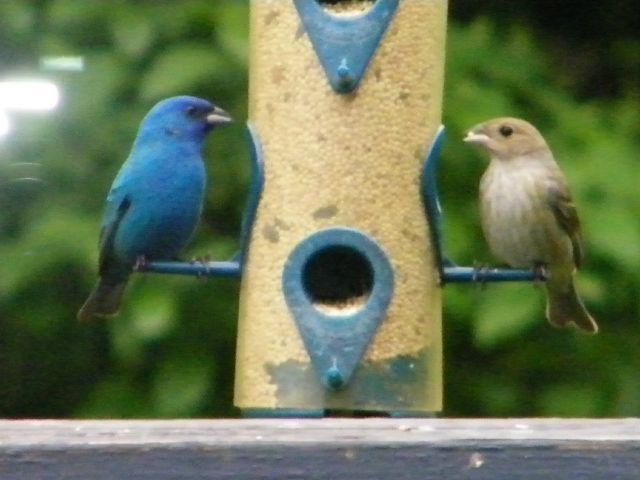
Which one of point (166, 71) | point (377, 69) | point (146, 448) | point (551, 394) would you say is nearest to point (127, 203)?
point (166, 71)

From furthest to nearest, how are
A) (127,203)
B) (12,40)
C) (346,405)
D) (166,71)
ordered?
(12,40)
(166,71)
(127,203)
(346,405)

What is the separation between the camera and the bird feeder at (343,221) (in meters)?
3.46

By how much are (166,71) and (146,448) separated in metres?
1.97

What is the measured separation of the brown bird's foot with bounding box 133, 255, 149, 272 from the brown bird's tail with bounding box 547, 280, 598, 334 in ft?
2.83

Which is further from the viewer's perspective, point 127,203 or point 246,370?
point 127,203

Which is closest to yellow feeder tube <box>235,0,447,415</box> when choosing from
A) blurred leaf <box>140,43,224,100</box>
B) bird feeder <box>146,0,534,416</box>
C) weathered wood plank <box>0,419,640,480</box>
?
bird feeder <box>146,0,534,416</box>

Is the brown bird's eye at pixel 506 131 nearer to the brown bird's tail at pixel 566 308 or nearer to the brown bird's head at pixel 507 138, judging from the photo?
the brown bird's head at pixel 507 138

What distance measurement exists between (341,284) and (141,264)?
1.51 ft

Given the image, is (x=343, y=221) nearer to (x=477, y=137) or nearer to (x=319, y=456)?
(x=477, y=137)

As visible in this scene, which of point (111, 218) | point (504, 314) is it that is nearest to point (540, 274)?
point (504, 314)

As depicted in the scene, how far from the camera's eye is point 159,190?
391 centimetres

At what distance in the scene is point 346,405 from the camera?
3436mm

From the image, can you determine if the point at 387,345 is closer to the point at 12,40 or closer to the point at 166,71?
the point at 166,71

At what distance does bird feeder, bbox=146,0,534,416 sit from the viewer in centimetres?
346
